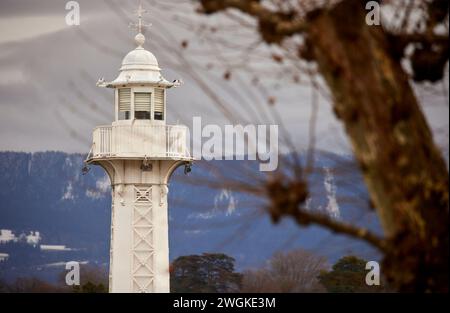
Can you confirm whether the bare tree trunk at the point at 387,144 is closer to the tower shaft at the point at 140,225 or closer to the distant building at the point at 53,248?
the tower shaft at the point at 140,225

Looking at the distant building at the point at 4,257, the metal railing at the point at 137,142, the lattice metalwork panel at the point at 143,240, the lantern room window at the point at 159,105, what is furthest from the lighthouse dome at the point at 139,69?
the distant building at the point at 4,257

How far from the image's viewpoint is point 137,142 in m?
51.6

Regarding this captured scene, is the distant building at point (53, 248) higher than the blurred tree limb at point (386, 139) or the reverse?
higher

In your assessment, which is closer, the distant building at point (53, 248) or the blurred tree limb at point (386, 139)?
the blurred tree limb at point (386, 139)

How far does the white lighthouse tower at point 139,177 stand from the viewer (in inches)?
2028

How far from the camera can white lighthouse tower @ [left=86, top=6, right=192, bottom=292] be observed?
2028 inches

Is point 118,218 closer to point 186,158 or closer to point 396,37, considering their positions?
point 186,158

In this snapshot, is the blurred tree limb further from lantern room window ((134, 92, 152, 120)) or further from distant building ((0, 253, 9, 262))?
distant building ((0, 253, 9, 262))

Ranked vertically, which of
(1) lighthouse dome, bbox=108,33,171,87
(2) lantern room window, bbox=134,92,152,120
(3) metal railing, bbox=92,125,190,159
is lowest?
(3) metal railing, bbox=92,125,190,159

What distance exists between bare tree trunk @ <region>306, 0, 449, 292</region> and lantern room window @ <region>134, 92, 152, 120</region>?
37.9 m

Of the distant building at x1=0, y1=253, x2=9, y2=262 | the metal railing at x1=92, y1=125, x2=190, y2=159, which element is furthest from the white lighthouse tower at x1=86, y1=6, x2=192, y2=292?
the distant building at x1=0, y1=253, x2=9, y2=262

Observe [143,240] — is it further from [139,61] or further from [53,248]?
[53,248]

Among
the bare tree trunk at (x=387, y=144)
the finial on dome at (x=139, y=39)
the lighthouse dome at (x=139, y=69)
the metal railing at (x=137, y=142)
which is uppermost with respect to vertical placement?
the finial on dome at (x=139, y=39)
